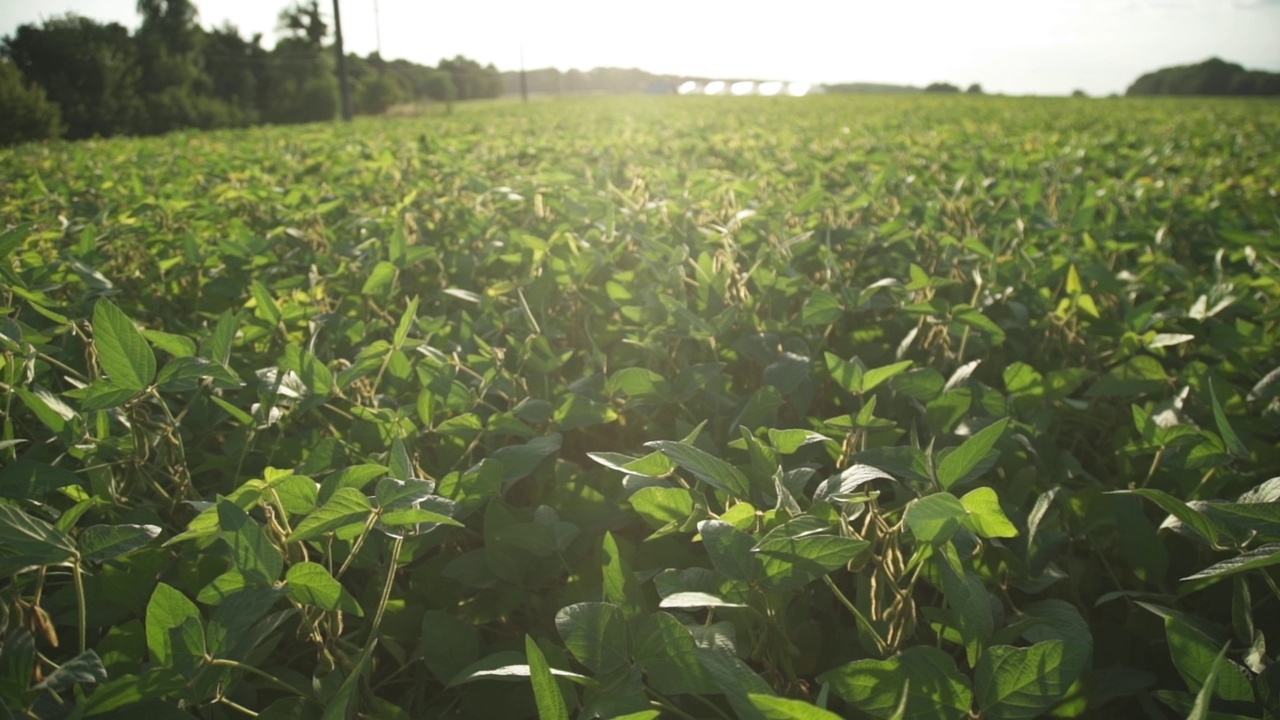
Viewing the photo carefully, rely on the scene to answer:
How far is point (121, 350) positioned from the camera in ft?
3.12

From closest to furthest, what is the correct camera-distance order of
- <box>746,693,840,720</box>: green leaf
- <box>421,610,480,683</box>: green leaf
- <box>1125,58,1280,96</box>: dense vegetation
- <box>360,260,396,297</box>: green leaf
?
<box>746,693,840,720</box>: green leaf, <box>421,610,480,683</box>: green leaf, <box>360,260,396,297</box>: green leaf, <box>1125,58,1280,96</box>: dense vegetation

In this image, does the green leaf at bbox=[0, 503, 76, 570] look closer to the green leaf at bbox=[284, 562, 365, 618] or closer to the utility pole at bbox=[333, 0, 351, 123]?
the green leaf at bbox=[284, 562, 365, 618]

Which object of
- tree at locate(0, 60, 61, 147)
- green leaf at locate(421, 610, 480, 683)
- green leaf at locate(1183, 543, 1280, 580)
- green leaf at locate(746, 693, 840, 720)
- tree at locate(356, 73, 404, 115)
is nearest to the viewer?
green leaf at locate(746, 693, 840, 720)

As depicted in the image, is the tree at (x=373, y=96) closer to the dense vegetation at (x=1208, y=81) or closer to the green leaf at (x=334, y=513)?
the green leaf at (x=334, y=513)

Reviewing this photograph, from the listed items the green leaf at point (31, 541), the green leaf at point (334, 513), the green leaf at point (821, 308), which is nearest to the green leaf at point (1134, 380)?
the green leaf at point (821, 308)

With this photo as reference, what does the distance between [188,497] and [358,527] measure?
47 cm

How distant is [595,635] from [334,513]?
11.6 inches

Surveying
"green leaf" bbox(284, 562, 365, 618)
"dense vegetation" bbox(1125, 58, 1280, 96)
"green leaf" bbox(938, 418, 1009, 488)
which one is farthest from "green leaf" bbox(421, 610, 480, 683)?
"dense vegetation" bbox(1125, 58, 1280, 96)

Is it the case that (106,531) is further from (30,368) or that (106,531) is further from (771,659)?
(771,659)

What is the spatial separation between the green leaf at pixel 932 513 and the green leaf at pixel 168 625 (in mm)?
691

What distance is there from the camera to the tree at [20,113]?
21500mm

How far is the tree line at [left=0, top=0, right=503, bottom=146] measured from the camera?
28656 millimetres

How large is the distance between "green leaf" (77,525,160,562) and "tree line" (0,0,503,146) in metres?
26.4

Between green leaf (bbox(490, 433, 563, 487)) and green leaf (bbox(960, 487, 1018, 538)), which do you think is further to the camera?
green leaf (bbox(490, 433, 563, 487))
